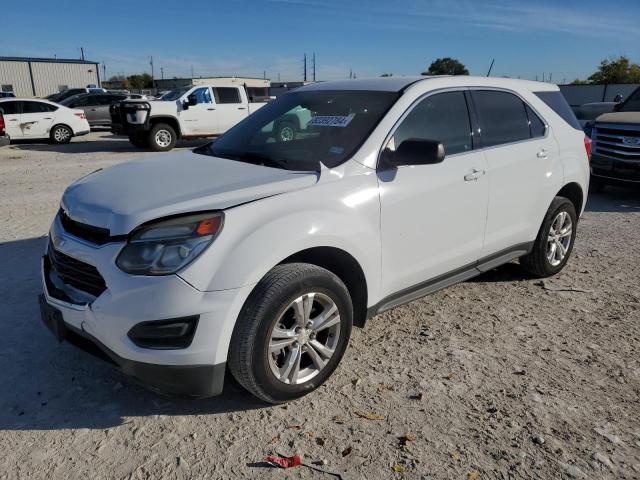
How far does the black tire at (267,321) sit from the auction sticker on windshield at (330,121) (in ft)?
3.75

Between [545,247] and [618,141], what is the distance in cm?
472

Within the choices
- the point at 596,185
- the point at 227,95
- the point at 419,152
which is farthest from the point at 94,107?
the point at 419,152

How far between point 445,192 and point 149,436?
7.60 ft

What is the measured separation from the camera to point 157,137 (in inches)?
600

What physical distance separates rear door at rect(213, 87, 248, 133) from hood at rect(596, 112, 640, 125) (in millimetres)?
10404

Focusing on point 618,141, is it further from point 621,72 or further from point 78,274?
point 621,72

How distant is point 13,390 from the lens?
310 centimetres

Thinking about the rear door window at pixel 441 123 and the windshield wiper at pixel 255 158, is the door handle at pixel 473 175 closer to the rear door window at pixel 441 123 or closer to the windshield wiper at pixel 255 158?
the rear door window at pixel 441 123

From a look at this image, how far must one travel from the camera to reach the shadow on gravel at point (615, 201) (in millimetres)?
8000

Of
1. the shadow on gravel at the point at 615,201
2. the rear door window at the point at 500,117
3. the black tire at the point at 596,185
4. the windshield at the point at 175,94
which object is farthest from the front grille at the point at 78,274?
the windshield at the point at 175,94

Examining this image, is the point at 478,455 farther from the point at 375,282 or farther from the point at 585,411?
the point at 375,282

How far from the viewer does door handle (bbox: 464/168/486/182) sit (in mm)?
3748

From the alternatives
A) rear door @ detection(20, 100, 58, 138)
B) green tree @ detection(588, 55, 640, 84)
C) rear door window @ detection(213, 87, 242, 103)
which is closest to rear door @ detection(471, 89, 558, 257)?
rear door window @ detection(213, 87, 242, 103)

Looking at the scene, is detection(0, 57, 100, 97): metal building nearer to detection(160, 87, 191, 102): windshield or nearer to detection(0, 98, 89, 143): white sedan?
detection(0, 98, 89, 143): white sedan
